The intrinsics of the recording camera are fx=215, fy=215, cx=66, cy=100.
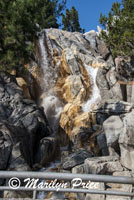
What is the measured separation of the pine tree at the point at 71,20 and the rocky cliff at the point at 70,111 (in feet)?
36.5

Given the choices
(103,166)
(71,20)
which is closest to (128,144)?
(103,166)

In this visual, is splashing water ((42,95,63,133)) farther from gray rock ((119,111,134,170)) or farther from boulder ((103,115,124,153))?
gray rock ((119,111,134,170))

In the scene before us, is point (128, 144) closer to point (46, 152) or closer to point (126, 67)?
point (46, 152)

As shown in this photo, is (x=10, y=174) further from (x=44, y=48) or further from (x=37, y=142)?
(x=44, y=48)

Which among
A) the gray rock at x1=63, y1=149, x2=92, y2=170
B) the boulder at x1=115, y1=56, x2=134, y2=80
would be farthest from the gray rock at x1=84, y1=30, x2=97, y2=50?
the gray rock at x1=63, y1=149, x2=92, y2=170

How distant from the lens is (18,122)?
11.9m

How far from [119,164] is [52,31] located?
19815 mm

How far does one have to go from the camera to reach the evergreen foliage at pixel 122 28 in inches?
571

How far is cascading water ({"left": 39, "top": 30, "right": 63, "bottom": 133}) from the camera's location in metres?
18.5

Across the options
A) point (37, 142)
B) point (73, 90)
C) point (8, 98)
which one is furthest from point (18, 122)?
point (73, 90)

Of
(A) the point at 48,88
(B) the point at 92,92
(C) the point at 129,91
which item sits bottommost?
(C) the point at 129,91

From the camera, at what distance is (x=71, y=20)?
125 ft

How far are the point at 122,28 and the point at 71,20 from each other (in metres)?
24.8

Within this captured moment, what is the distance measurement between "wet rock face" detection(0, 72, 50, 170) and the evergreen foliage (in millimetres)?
7652
